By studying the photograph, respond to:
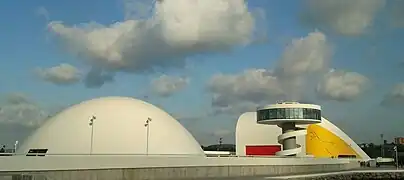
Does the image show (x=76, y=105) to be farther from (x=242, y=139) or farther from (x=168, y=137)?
(x=242, y=139)

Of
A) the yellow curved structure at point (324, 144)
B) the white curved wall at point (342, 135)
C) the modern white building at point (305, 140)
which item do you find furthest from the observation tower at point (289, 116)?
the white curved wall at point (342, 135)

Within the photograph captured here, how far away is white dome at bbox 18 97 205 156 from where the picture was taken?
172 feet

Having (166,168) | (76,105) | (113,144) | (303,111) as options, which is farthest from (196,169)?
(303,111)

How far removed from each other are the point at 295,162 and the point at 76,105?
31.9m

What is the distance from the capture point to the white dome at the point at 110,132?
172ft

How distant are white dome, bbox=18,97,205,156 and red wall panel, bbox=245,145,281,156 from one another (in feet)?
215

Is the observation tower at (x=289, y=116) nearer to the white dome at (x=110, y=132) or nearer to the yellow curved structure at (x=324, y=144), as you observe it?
the yellow curved structure at (x=324, y=144)

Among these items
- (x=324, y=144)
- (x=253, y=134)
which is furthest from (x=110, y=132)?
(x=324, y=144)

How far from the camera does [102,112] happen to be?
5662 centimetres

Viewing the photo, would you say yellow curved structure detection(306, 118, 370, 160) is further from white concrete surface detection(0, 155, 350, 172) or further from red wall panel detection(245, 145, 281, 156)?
white concrete surface detection(0, 155, 350, 172)

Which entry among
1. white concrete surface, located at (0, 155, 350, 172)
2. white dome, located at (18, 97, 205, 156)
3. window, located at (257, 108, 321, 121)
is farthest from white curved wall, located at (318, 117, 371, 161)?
white concrete surface, located at (0, 155, 350, 172)

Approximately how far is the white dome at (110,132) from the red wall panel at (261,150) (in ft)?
215

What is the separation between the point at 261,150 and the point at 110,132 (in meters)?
76.9

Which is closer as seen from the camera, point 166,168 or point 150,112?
point 166,168
